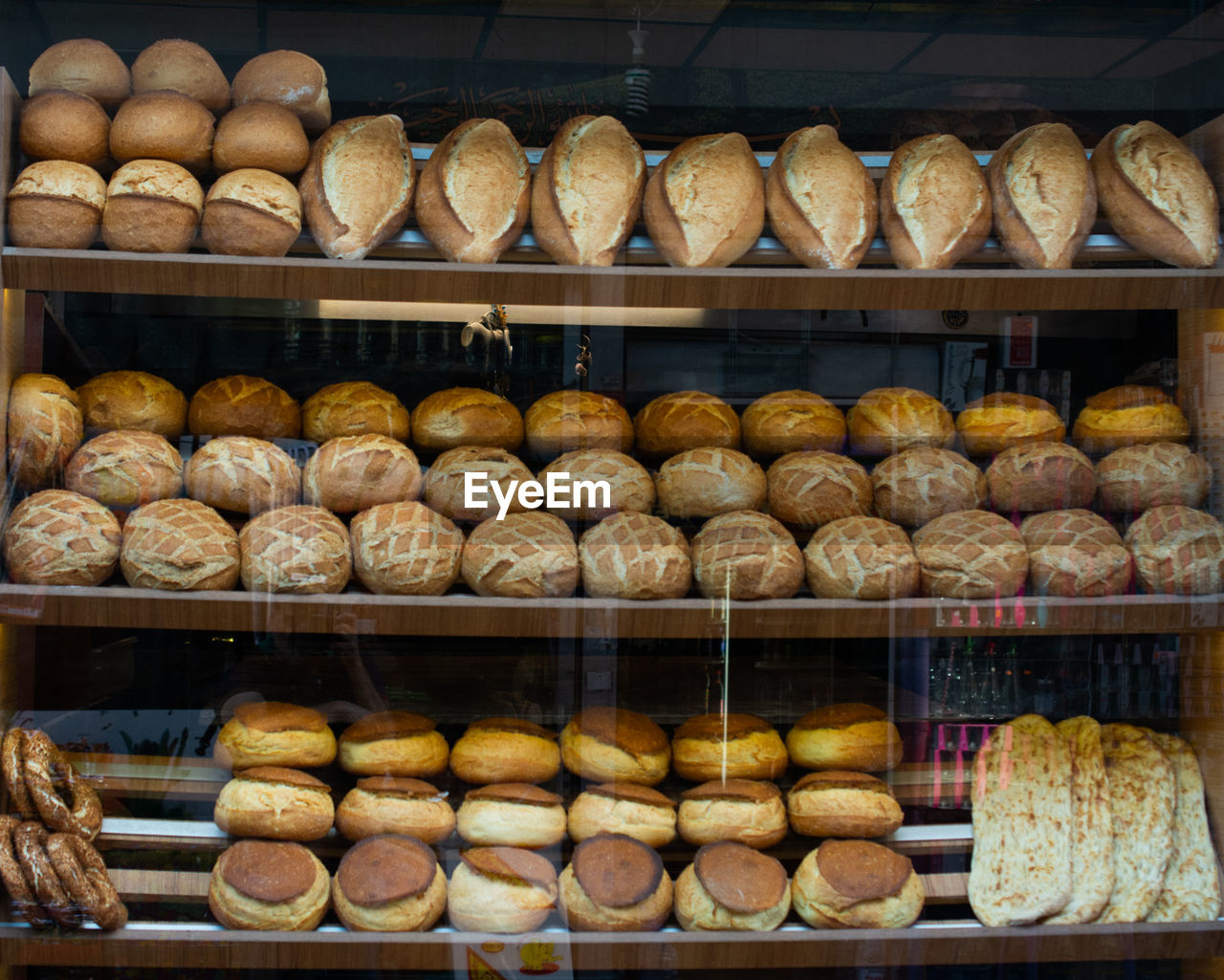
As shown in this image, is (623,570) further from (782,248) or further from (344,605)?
(782,248)

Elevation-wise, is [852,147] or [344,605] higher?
[852,147]

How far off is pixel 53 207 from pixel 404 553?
1.05 meters

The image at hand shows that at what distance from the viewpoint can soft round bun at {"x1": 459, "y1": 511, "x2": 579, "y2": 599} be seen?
196 centimetres

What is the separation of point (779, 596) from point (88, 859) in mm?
1541

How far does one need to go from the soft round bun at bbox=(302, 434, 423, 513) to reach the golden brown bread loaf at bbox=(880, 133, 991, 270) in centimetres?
123

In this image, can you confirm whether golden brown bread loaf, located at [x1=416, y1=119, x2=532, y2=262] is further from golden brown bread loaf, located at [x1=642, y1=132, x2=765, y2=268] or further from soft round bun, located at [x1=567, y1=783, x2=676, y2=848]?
soft round bun, located at [x1=567, y1=783, x2=676, y2=848]

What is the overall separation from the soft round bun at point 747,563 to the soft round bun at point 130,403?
1240mm

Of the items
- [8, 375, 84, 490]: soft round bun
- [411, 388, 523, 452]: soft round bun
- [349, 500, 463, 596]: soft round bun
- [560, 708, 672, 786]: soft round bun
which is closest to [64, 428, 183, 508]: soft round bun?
[8, 375, 84, 490]: soft round bun

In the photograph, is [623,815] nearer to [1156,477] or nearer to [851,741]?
[851,741]

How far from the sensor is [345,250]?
6.59ft

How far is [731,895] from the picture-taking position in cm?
193

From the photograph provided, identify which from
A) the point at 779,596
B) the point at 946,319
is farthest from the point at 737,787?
the point at 946,319

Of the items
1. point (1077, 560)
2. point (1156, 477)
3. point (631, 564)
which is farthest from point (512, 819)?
point (1156, 477)

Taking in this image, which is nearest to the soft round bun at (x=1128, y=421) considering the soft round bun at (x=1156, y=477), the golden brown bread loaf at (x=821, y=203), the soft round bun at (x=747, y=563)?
the soft round bun at (x=1156, y=477)
